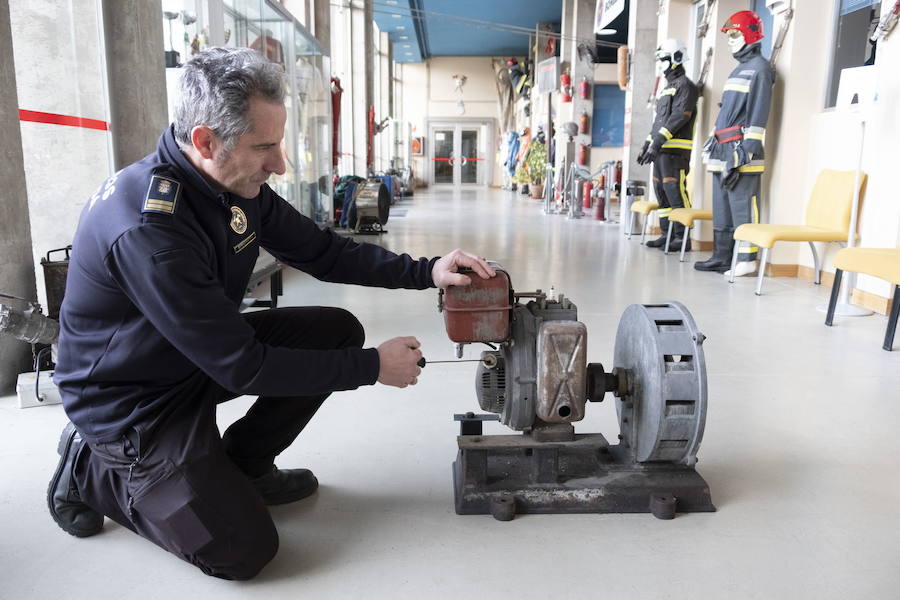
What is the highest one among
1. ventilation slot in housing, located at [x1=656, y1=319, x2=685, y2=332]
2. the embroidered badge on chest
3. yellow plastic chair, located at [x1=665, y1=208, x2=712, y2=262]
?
the embroidered badge on chest

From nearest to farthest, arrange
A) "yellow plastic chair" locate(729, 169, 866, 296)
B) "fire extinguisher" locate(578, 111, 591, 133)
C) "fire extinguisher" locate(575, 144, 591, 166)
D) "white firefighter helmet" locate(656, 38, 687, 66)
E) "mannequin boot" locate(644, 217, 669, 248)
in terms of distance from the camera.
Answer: "yellow plastic chair" locate(729, 169, 866, 296) < "white firefighter helmet" locate(656, 38, 687, 66) < "mannequin boot" locate(644, 217, 669, 248) < "fire extinguisher" locate(575, 144, 591, 166) < "fire extinguisher" locate(578, 111, 591, 133)

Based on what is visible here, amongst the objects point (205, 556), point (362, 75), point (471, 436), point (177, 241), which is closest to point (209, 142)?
point (177, 241)

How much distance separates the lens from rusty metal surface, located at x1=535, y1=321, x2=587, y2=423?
1.76m

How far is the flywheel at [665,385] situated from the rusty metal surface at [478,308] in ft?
1.27

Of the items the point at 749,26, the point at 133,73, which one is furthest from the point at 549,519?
the point at 749,26

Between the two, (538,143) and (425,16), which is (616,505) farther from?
(425,16)

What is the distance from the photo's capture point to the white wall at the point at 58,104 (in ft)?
10.3

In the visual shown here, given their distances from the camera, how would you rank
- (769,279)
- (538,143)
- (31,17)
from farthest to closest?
(538,143) → (769,279) → (31,17)

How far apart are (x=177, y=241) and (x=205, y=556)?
2.13 feet

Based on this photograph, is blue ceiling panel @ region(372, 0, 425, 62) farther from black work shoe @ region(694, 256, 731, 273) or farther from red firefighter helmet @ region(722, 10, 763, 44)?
black work shoe @ region(694, 256, 731, 273)

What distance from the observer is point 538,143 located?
16688 mm

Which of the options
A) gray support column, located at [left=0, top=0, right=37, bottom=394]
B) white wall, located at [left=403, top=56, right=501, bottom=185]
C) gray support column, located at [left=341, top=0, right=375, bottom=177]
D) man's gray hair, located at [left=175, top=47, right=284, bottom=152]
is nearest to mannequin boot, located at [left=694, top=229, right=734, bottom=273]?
gray support column, located at [left=0, top=0, right=37, bottom=394]

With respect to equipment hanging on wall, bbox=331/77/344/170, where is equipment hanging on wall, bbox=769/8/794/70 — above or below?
above

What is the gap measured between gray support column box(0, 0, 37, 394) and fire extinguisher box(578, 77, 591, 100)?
1119 cm
